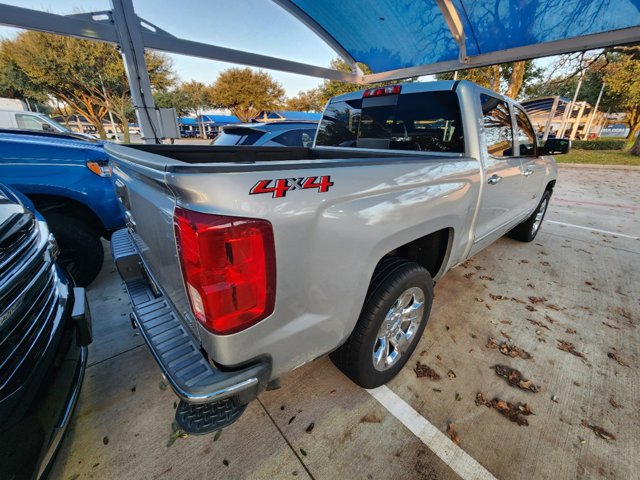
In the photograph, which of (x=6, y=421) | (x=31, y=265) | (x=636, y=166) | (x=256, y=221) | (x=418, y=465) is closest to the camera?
(x=6, y=421)

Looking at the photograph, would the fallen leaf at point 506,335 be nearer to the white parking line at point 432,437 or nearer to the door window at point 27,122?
the white parking line at point 432,437

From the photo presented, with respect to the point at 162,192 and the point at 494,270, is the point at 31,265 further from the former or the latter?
the point at 494,270

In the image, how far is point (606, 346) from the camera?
8.20ft

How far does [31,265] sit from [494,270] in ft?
14.7

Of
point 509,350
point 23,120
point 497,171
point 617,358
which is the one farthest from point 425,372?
point 23,120

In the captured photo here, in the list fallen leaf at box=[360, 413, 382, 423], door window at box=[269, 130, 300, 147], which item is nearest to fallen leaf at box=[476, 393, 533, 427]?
fallen leaf at box=[360, 413, 382, 423]

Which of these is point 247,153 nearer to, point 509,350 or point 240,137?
point 509,350

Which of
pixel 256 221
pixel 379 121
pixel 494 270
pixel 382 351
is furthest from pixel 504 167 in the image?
pixel 256 221

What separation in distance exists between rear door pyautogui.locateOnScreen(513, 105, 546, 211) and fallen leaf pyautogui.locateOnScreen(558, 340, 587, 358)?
173cm

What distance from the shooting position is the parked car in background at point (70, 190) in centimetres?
263

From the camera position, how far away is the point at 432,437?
175cm

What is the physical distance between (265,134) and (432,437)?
5411 millimetres

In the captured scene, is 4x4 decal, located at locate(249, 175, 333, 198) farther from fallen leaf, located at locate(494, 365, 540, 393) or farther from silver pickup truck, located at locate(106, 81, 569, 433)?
fallen leaf, located at locate(494, 365, 540, 393)

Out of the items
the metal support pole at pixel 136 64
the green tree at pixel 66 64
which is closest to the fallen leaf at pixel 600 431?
the metal support pole at pixel 136 64
